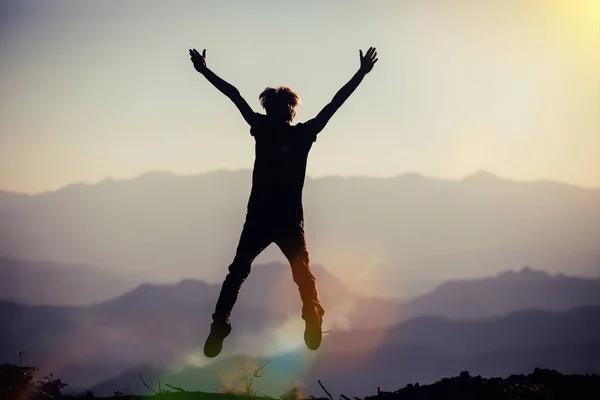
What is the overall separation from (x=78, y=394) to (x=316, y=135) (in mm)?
5152

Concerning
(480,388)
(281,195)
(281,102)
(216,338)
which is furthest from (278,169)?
(480,388)

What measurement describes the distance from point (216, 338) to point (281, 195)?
1.94m

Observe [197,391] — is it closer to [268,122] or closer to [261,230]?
[261,230]

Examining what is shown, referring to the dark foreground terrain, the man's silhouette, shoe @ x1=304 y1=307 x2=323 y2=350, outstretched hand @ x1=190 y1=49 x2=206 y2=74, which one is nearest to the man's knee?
the man's silhouette

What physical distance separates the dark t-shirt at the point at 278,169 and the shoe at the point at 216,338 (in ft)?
4.65

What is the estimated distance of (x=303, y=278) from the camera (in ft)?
29.7

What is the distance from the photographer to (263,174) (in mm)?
9086

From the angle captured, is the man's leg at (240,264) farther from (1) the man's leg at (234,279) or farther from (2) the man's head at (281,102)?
(2) the man's head at (281,102)

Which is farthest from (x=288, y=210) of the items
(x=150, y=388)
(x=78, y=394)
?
(x=78, y=394)

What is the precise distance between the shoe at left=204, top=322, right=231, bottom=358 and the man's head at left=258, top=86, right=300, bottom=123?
2.71 metres

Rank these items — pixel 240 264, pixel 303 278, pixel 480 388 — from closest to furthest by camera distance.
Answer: pixel 480 388, pixel 240 264, pixel 303 278

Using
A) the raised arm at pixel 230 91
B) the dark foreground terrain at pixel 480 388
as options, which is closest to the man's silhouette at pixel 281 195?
the raised arm at pixel 230 91

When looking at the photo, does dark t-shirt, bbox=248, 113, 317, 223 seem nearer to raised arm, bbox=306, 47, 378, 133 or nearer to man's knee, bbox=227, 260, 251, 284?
raised arm, bbox=306, 47, 378, 133

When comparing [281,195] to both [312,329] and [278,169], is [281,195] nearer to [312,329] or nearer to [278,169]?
[278,169]
